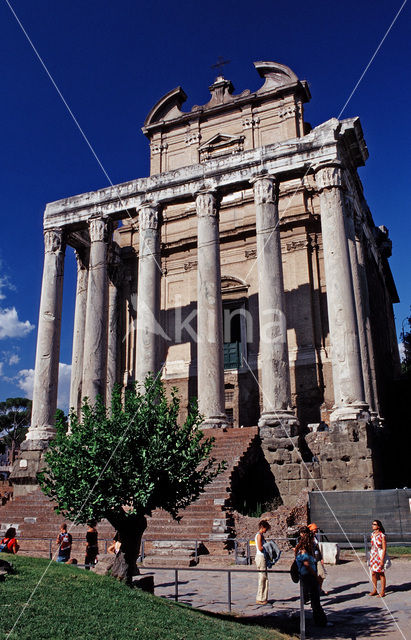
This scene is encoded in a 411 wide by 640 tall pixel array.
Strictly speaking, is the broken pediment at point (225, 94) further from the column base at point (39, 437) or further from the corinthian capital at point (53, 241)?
the column base at point (39, 437)

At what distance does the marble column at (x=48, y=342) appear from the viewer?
24656 mm

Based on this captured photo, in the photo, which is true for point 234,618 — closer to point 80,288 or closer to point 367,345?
point 367,345

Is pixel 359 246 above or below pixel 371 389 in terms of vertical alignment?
above

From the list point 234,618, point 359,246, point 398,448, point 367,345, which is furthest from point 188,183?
point 234,618

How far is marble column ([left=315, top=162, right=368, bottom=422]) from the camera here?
811 inches

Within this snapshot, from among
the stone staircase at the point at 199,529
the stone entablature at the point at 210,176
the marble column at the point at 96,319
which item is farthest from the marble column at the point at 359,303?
the marble column at the point at 96,319

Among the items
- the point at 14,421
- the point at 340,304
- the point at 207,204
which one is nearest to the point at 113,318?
the point at 207,204

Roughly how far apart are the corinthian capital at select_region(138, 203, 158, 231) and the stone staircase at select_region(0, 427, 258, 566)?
10399mm

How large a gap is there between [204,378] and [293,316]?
22.8 feet

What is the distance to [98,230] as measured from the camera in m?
27.2

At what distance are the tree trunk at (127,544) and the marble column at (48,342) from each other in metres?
14.9

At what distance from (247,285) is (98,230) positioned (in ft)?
26.1

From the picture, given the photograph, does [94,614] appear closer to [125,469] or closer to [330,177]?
[125,469]

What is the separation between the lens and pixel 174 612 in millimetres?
8484
